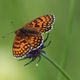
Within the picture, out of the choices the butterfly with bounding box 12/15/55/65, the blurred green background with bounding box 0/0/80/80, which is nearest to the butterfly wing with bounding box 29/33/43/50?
the butterfly with bounding box 12/15/55/65

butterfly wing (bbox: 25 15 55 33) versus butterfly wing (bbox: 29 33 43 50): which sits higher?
butterfly wing (bbox: 25 15 55 33)

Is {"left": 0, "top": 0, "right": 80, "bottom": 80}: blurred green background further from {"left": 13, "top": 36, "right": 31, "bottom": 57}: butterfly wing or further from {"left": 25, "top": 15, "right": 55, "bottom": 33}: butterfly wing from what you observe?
{"left": 13, "top": 36, "right": 31, "bottom": 57}: butterfly wing

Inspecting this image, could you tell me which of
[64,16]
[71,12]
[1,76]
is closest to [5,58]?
[1,76]

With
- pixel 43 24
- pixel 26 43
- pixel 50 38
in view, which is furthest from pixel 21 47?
pixel 50 38

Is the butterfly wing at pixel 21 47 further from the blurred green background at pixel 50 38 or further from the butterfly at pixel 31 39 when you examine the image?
the blurred green background at pixel 50 38

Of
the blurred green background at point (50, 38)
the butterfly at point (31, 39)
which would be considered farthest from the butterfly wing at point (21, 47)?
the blurred green background at point (50, 38)

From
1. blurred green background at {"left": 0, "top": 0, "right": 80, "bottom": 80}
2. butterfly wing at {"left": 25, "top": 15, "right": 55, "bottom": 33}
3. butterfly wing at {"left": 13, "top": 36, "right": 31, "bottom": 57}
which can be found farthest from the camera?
blurred green background at {"left": 0, "top": 0, "right": 80, "bottom": 80}

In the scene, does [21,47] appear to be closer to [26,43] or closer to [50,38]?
[26,43]
